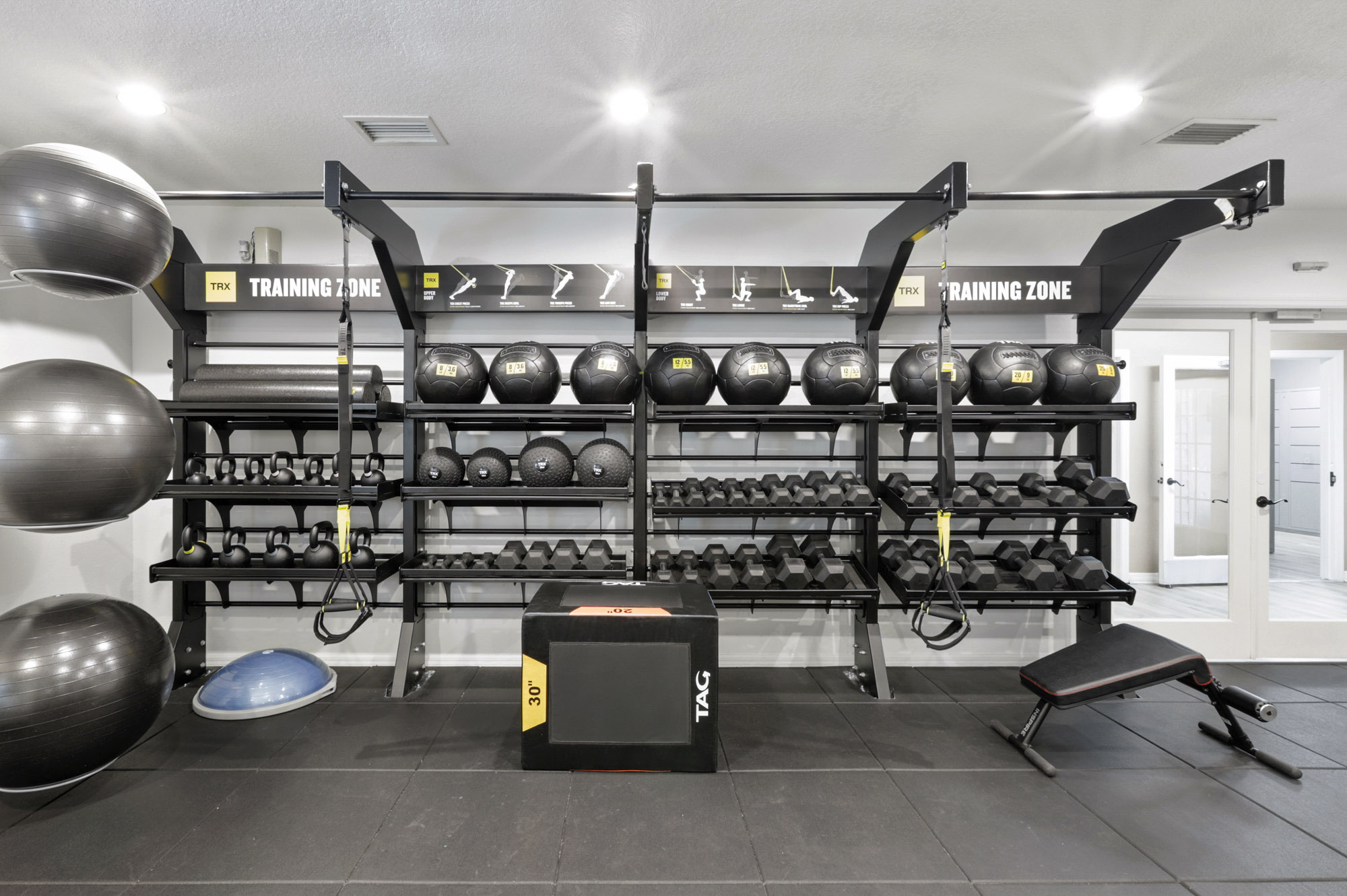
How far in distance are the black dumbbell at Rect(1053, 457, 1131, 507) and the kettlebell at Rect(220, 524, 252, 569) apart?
4.70 m

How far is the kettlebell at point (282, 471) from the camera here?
321 centimetres

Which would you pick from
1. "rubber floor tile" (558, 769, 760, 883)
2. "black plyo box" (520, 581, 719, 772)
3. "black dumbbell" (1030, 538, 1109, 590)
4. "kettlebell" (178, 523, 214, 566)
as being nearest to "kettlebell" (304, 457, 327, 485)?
"kettlebell" (178, 523, 214, 566)

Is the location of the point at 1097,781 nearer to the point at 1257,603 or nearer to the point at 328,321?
the point at 1257,603


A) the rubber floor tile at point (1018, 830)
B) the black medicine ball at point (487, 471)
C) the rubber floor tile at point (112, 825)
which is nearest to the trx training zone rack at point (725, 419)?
the black medicine ball at point (487, 471)

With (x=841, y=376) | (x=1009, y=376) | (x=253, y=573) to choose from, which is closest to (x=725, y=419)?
(x=841, y=376)

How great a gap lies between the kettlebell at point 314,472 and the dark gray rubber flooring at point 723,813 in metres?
1.21

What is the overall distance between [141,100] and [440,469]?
2108 mm

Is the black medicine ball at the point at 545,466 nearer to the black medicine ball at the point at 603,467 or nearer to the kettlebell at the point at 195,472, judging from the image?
the black medicine ball at the point at 603,467

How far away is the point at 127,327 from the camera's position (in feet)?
12.2

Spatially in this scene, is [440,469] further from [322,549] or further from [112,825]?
[112,825]

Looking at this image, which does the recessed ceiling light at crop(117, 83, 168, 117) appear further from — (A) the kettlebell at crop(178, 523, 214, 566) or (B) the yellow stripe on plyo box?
(B) the yellow stripe on plyo box

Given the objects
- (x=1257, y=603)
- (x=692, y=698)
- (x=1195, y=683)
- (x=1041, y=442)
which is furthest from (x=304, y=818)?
(x=1257, y=603)

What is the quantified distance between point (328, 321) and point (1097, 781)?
4742mm

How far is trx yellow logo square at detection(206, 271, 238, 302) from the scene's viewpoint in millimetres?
3475
